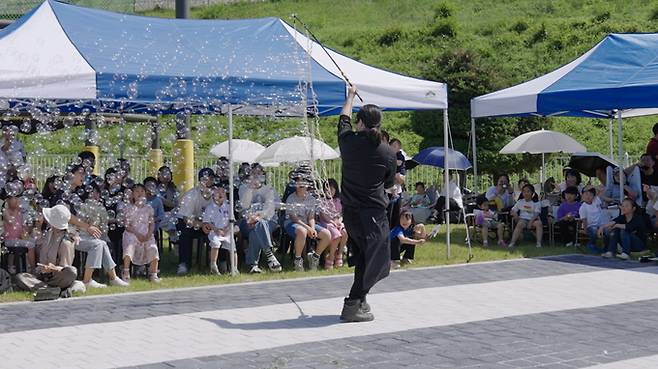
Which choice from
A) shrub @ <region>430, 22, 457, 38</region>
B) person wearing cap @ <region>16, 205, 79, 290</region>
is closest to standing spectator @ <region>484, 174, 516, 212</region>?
person wearing cap @ <region>16, 205, 79, 290</region>

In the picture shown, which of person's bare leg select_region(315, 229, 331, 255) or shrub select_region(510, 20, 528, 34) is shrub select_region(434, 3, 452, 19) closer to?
shrub select_region(510, 20, 528, 34)

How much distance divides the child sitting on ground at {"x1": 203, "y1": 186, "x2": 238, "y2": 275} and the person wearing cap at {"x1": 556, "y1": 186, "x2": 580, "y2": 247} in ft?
18.9

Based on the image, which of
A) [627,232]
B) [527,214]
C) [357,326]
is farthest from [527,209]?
[357,326]

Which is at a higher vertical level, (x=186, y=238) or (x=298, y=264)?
(x=186, y=238)

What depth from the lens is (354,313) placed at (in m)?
8.58

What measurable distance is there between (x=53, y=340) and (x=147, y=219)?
390 cm

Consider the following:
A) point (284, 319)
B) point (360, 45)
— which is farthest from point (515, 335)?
point (360, 45)

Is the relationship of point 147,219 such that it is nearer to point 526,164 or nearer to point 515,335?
point 515,335

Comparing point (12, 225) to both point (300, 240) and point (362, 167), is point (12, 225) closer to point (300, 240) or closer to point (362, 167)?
point (300, 240)

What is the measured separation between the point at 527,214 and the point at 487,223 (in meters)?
0.66

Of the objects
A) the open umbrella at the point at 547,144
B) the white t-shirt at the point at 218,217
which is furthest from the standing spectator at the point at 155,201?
the open umbrella at the point at 547,144

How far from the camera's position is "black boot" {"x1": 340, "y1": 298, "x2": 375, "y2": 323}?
28.1 ft

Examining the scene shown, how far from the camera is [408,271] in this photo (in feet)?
40.5

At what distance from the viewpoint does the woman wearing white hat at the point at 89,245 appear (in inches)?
419
